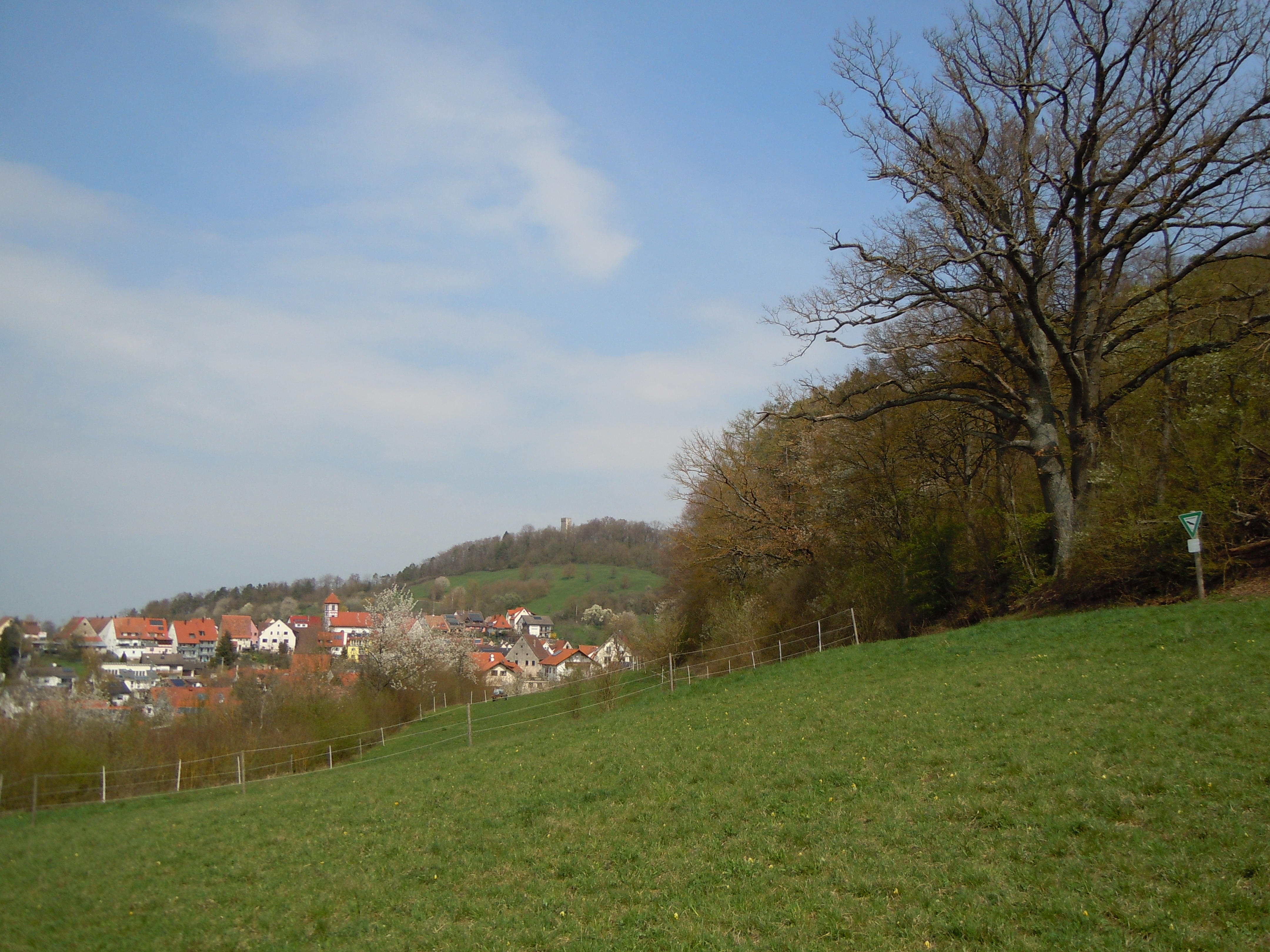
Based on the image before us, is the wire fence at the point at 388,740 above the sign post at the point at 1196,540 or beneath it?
beneath

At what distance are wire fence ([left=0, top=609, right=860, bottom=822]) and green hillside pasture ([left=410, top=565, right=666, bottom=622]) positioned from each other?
69363mm

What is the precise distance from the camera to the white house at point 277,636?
4035 inches

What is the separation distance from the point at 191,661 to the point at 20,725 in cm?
5831

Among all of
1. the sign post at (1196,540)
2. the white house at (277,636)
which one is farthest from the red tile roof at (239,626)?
the sign post at (1196,540)

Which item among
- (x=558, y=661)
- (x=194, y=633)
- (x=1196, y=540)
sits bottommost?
(x=558, y=661)

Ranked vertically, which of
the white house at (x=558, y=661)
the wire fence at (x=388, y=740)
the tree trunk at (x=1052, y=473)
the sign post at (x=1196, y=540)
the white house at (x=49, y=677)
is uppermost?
the tree trunk at (x=1052, y=473)

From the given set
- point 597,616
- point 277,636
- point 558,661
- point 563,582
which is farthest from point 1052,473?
point 277,636

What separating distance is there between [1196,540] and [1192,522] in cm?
36

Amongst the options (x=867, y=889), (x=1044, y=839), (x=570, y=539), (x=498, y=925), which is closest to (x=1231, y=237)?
(x=1044, y=839)

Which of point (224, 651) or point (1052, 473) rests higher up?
point (1052, 473)

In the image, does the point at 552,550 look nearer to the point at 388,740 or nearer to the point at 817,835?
Answer: the point at 388,740

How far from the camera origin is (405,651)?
50188 millimetres

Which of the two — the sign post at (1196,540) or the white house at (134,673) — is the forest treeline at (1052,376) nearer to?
the sign post at (1196,540)

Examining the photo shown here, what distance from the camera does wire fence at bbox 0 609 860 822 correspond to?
24.5m
